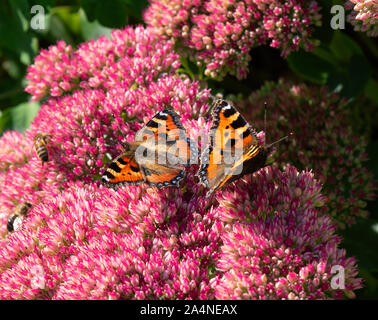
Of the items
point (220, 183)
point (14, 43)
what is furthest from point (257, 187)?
point (14, 43)

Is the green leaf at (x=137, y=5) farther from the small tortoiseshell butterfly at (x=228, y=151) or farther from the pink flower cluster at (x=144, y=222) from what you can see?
the small tortoiseshell butterfly at (x=228, y=151)

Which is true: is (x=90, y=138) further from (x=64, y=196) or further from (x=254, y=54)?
→ (x=254, y=54)

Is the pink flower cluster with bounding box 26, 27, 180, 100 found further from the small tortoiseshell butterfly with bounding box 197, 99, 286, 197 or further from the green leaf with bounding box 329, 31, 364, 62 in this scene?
the green leaf with bounding box 329, 31, 364, 62

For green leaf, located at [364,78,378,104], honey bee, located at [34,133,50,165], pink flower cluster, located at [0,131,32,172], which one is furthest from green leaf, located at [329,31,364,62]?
pink flower cluster, located at [0,131,32,172]

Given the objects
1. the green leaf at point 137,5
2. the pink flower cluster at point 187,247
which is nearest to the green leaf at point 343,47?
the green leaf at point 137,5

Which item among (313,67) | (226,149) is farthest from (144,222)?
(313,67)
